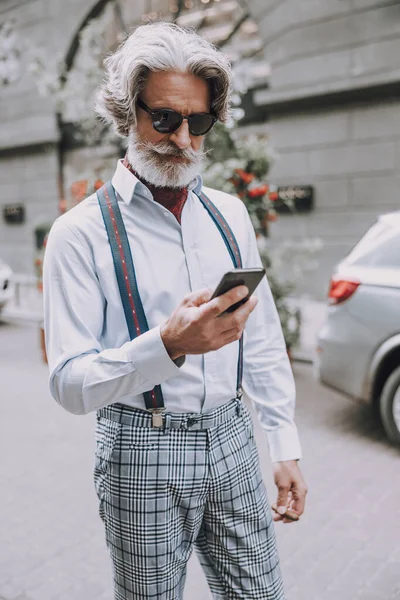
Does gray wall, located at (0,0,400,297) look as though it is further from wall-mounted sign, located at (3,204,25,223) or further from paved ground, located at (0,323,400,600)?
wall-mounted sign, located at (3,204,25,223)

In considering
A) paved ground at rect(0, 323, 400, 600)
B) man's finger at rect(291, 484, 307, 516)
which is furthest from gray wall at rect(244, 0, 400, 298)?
man's finger at rect(291, 484, 307, 516)

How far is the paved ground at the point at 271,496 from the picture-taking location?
3141mm

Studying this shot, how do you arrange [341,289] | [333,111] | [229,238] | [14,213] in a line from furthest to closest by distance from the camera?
[14,213] → [333,111] → [341,289] → [229,238]

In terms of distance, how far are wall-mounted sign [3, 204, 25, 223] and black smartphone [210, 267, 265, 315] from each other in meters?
15.9

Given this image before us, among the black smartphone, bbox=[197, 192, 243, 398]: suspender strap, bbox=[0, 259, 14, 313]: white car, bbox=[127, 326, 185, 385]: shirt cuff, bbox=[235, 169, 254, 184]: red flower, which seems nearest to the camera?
the black smartphone

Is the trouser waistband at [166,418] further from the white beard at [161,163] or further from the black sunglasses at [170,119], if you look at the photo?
the black sunglasses at [170,119]

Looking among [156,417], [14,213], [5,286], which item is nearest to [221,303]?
[156,417]

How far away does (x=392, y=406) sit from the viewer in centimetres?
478

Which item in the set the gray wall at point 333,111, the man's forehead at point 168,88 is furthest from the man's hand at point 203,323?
the gray wall at point 333,111

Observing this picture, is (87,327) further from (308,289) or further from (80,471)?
(308,289)

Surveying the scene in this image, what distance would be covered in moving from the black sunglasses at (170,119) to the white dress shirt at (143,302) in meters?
0.15

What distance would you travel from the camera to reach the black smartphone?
1207 mm

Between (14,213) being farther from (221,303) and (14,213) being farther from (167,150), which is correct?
(221,303)

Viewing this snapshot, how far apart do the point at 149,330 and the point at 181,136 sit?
1.69ft
